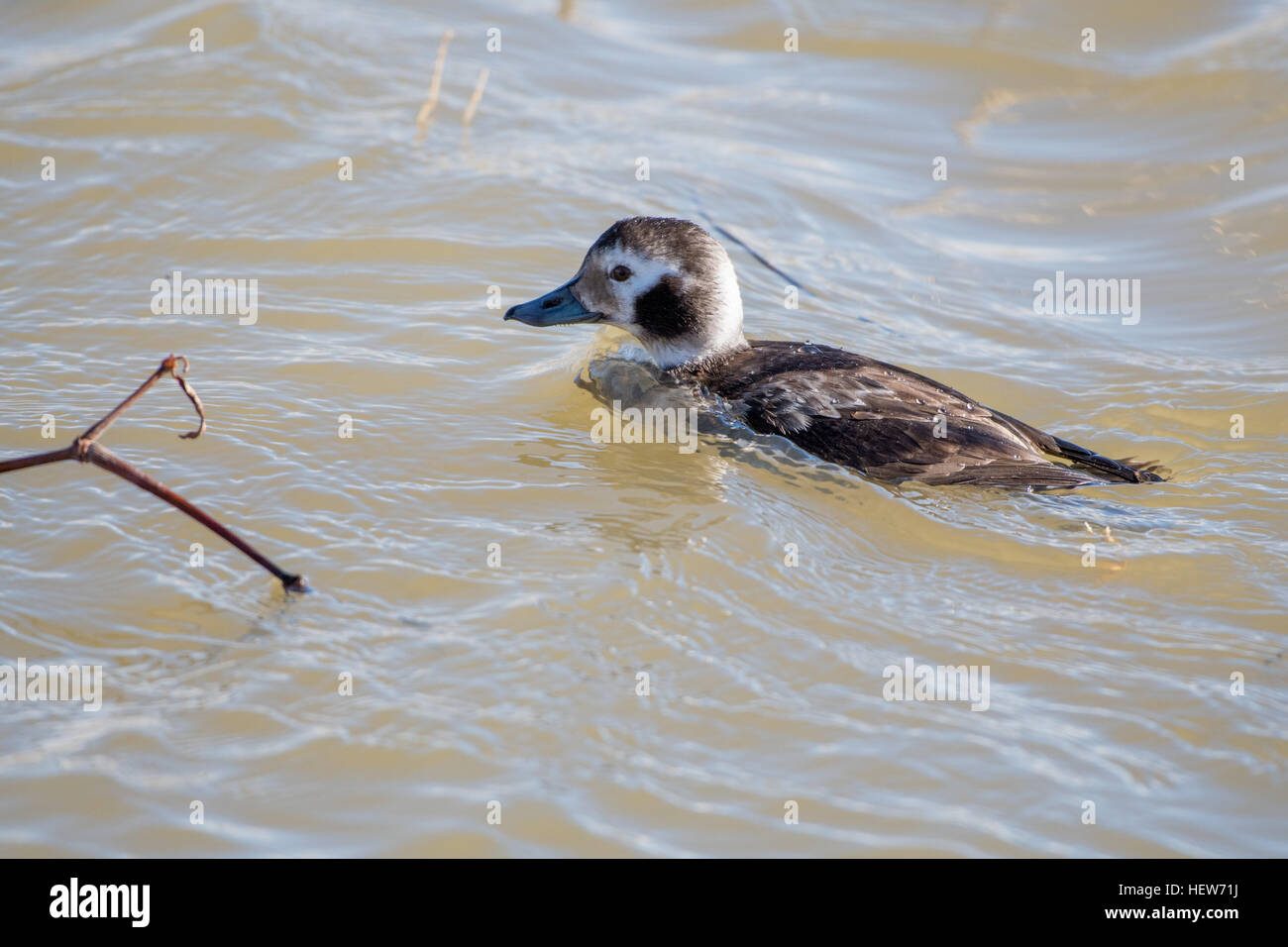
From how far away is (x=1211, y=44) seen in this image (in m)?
12.2

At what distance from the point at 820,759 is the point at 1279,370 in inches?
195

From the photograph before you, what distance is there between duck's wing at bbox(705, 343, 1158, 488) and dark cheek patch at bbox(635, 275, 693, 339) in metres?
0.49

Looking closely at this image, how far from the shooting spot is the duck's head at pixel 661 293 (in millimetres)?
7234

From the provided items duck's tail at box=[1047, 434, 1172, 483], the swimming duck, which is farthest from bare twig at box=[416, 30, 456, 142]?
duck's tail at box=[1047, 434, 1172, 483]

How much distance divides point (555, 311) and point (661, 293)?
59cm

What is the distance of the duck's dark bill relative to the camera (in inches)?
292

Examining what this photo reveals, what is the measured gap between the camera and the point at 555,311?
24.4ft

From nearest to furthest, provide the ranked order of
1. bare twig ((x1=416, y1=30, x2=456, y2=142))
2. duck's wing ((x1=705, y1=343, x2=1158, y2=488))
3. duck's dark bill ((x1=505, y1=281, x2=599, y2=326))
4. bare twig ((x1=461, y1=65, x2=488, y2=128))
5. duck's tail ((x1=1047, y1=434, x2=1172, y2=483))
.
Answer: duck's wing ((x1=705, y1=343, x2=1158, y2=488)), duck's tail ((x1=1047, y1=434, x2=1172, y2=483)), duck's dark bill ((x1=505, y1=281, x2=599, y2=326)), bare twig ((x1=416, y1=30, x2=456, y2=142)), bare twig ((x1=461, y1=65, x2=488, y2=128))

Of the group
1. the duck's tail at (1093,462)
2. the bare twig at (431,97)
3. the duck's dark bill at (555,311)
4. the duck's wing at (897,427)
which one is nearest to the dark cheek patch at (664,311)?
the duck's dark bill at (555,311)

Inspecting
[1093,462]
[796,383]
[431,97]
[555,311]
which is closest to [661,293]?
[555,311]

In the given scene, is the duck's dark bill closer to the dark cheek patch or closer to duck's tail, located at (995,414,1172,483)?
the dark cheek patch

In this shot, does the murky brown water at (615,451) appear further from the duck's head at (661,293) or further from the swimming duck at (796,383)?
the duck's head at (661,293)

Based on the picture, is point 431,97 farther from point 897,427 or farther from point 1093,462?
point 1093,462
